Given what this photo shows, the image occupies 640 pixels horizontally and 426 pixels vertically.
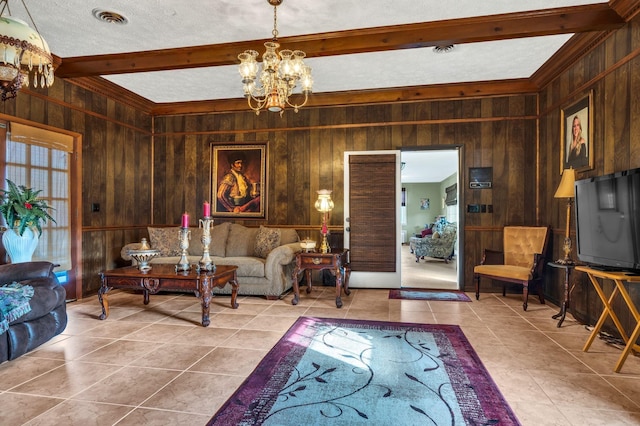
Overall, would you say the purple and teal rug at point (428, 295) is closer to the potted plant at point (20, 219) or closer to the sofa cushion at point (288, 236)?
the sofa cushion at point (288, 236)

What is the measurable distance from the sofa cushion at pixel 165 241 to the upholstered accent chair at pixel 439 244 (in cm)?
598

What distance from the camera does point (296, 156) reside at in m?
5.80

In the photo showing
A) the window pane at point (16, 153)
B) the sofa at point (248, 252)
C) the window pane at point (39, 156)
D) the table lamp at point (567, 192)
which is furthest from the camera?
the sofa at point (248, 252)

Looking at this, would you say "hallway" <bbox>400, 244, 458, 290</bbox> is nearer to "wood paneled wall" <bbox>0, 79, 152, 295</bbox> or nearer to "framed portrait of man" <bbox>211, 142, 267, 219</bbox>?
"framed portrait of man" <bbox>211, 142, 267, 219</bbox>

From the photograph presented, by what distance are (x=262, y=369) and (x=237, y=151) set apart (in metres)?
4.12

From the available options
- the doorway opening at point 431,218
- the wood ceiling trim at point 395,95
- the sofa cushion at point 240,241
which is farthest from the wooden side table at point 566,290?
the sofa cushion at point 240,241

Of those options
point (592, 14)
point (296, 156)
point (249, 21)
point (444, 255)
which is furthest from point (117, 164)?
point (444, 255)

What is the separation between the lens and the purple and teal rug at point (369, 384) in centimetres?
195

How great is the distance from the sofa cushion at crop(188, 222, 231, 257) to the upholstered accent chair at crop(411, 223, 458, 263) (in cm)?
536

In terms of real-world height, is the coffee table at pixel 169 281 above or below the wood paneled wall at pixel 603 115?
below

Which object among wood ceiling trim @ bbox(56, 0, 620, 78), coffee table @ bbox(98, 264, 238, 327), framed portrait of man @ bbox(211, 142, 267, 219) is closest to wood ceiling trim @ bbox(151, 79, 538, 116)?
framed portrait of man @ bbox(211, 142, 267, 219)

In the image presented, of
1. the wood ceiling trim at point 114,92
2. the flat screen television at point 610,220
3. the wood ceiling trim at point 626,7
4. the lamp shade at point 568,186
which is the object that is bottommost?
the flat screen television at point 610,220

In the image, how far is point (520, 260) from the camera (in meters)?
4.84

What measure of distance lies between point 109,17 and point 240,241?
3.11m
